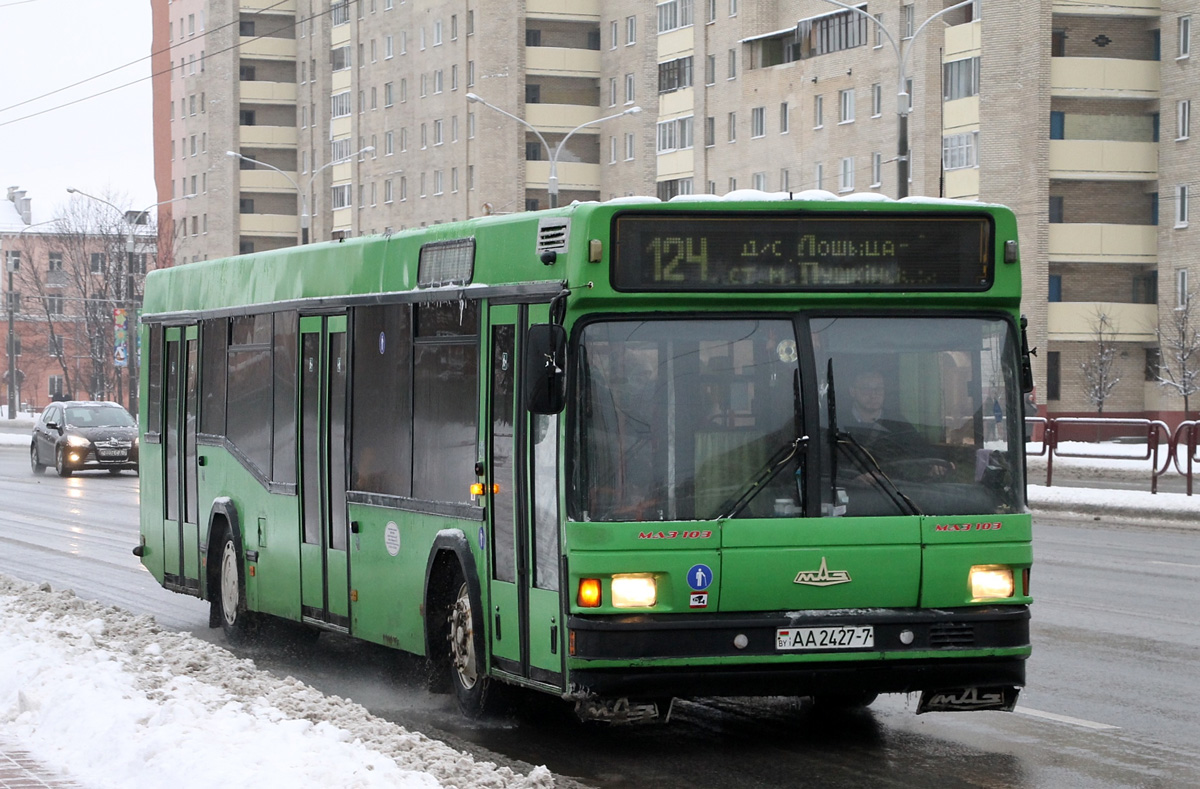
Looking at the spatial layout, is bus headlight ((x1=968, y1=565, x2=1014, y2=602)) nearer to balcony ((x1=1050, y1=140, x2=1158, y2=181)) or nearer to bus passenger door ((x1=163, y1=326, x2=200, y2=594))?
bus passenger door ((x1=163, y1=326, x2=200, y2=594))

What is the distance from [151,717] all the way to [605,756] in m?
1.99

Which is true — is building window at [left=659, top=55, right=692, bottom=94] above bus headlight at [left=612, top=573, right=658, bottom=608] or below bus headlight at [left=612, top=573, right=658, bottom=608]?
above

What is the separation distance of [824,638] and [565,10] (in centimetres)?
9370

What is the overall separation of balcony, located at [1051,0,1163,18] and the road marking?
60.6 m

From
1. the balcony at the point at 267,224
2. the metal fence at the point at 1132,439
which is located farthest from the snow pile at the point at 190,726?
the balcony at the point at 267,224

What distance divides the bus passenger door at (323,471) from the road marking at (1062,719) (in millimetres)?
3953

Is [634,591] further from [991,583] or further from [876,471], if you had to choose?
[991,583]

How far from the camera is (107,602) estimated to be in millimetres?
15781

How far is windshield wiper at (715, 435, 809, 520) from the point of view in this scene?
8.55 m

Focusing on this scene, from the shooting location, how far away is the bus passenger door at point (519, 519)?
348 inches

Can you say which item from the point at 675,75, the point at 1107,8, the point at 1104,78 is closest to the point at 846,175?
the point at 1104,78

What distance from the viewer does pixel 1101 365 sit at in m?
67.0

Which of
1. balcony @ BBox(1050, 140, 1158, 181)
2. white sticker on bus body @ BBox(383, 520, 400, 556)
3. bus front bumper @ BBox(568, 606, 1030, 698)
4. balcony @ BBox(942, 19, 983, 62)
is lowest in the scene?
bus front bumper @ BBox(568, 606, 1030, 698)

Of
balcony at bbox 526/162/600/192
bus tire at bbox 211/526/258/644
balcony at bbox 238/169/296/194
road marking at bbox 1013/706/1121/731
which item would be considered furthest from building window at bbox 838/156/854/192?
road marking at bbox 1013/706/1121/731
